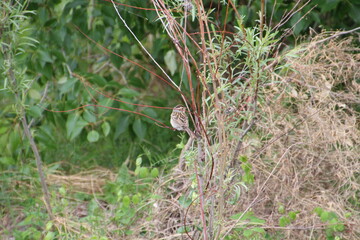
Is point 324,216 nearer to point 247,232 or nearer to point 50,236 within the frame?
point 247,232

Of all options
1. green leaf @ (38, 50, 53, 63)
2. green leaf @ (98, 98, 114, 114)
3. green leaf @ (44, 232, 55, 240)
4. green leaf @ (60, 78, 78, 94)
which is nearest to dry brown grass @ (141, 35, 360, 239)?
green leaf @ (44, 232, 55, 240)

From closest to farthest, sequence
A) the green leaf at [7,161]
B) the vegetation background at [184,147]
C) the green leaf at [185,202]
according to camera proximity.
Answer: the green leaf at [185,202], the vegetation background at [184,147], the green leaf at [7,161]

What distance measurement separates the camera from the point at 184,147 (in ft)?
9.67

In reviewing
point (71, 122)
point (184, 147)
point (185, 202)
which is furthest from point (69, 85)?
point (185, 202)

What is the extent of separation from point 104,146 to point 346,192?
2.27 meters

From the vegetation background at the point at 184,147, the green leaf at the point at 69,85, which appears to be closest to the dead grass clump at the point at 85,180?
the vegetation background at the point at 184,147

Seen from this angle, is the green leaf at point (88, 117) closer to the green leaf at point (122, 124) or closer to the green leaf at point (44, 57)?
the green leaf at point (122, 124)

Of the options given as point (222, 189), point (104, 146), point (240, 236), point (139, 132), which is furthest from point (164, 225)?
point (104, 146)

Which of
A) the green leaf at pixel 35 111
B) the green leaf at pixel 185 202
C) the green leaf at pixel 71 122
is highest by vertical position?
the green leaf at pixel 185 202

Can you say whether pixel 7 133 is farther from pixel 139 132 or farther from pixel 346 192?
pixel 346 192

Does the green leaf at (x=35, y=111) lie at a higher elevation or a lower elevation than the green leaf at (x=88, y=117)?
higher

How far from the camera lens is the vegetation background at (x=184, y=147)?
9.27 ft

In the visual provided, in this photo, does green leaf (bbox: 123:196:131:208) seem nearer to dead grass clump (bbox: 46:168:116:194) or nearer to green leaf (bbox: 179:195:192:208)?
green leaf (bbox: 179:195:192:208)

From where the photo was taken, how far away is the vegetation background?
282 cm
